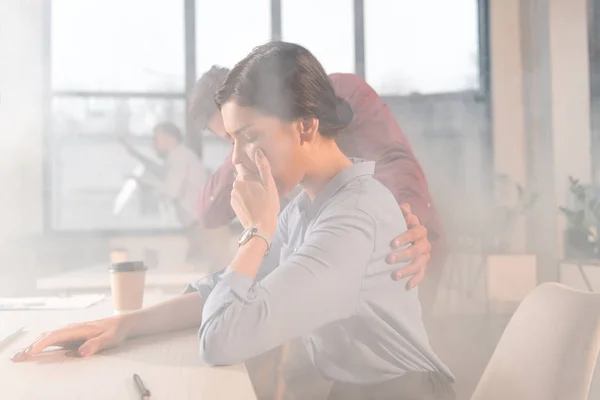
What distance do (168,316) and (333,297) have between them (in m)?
0.22

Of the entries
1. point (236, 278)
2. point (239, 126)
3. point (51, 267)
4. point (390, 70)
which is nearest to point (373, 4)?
point (390, 70)

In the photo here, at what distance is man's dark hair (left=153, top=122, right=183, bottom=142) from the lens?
0.57 meters

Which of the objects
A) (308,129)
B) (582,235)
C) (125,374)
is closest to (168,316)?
(125,374)

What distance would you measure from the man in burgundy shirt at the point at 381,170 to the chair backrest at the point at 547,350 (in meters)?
0.10

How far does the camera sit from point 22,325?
1.98 feet

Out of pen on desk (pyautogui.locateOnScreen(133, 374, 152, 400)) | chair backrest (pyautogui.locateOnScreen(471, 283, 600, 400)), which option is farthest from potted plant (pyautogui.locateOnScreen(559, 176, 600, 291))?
pen on desk (pyautogui.locateOnScreen(133, 374, 152, 400))

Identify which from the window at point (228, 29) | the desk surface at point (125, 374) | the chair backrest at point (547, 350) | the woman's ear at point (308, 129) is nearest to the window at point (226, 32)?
the window at point (228, 29)

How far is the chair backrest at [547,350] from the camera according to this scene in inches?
18.8

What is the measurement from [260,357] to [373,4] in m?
0.43

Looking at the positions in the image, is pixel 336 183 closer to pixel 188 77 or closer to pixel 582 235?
pixel 188 77

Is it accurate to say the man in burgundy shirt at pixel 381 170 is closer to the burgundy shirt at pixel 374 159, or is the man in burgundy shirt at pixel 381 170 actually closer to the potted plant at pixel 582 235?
the burgundy shirt at pixel 374 159

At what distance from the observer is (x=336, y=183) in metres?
0.54

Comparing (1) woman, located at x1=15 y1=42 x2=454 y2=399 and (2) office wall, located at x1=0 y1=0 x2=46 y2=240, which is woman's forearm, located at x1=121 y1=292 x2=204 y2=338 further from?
(2) office wall, located at x1=0 y1=0 x2=46 y2=240

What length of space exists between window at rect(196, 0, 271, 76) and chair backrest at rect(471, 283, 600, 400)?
0.43m
